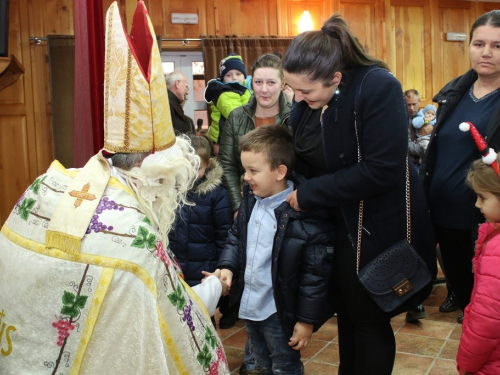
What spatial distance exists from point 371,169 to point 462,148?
566 millimetres

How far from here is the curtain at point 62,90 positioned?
578 centimetres

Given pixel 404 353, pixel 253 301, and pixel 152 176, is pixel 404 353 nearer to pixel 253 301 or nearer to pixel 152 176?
pixel 253 301

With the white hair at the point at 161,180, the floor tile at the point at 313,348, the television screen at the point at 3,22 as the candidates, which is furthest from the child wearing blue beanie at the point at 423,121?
the white hair at the point at 161,180

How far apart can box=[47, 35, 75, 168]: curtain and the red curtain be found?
359 centimetres

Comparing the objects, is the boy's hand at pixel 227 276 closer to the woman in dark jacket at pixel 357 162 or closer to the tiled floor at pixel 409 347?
the woman in dark jacket at pixel 357 162

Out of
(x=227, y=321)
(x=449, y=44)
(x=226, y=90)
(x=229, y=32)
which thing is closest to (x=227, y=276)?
(x=227, y=321)

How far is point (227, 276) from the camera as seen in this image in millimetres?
1979

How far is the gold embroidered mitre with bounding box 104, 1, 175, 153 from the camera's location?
1.45 metres

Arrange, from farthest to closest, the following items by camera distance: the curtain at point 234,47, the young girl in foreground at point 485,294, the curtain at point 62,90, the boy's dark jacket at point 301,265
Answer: the curtain at point 234,47 → the curtain at point 62,90 → the boy's dark jacket at point 301,265 → the young girl in foreground at point 485,294

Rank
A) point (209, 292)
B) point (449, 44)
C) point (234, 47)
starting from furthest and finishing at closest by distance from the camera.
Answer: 1. point (449, 44)
2. point (234, 47)
3. point (209, 292)

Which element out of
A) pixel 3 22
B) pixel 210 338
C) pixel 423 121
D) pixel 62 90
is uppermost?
pixel 3 22

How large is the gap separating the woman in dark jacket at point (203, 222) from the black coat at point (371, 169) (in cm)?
103

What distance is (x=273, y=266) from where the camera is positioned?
188 cm

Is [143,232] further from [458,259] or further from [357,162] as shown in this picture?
[458,259]
